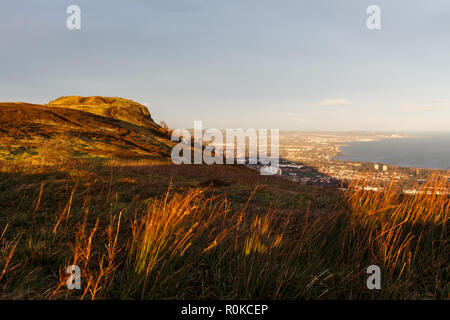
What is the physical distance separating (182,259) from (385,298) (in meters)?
1.90

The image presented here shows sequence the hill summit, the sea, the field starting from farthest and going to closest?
the hill summit → the sea → the field

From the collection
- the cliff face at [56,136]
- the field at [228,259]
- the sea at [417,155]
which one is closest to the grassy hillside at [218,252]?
the field at [228,259]

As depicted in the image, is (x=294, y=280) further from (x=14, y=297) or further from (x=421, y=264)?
(x=14, y=297)

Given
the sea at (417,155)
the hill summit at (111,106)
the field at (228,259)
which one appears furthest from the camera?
the hill summit at (111,106)

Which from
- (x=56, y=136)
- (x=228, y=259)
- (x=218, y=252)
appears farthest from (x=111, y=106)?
(x=228, y=259)

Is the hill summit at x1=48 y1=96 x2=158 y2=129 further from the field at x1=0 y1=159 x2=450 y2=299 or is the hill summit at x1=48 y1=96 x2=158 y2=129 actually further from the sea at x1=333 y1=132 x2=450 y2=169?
the field at x1=0 y1=159 x2=450 y2=299

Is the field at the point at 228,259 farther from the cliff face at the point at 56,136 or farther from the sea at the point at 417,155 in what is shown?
the cliff face at the point at 56,136

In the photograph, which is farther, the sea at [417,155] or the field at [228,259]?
the sea at [417,155]

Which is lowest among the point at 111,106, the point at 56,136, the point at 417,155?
the point at 417,155

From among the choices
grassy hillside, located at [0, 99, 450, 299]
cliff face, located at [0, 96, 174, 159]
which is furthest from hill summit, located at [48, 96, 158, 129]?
grassy hillside, located at [0, 99, 450, 299]

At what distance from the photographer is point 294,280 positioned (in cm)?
194

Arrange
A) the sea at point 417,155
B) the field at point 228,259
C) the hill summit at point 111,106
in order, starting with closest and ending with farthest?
the field at point 228,259 < the sea at point 417,155 < the hill summit at point 111,106

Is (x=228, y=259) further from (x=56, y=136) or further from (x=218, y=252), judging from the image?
(x=56, y=136)
